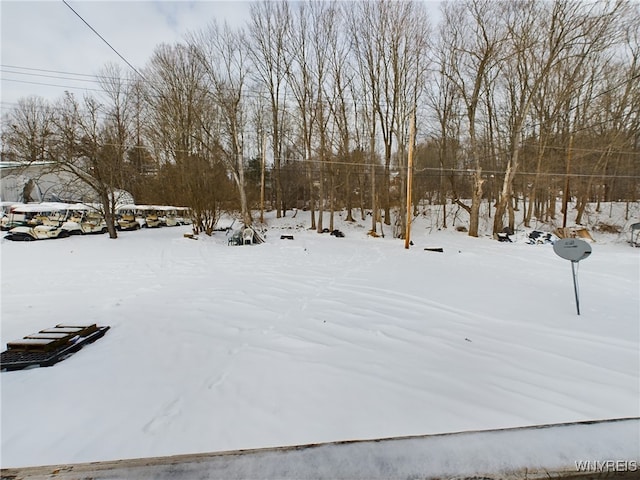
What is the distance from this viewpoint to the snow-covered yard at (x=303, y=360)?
1.91m

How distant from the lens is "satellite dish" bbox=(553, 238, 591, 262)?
4.26 metres

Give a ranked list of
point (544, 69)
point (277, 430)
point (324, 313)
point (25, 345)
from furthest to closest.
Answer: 1. point (544, 69)
2. point (324, 313)
3. point (25, 345)
4. point (277, 430)

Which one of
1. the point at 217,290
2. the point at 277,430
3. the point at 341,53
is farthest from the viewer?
the point at 341,53

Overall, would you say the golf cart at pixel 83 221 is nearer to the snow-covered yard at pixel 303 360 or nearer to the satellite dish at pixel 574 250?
the snow-covered yard at pixel 303 360

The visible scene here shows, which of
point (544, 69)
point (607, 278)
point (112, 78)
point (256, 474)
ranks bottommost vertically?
point (607, 278)

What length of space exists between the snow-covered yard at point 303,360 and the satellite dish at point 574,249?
0.91 m

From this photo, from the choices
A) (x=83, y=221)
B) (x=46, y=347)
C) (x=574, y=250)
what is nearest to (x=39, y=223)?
(x=83, y=221)

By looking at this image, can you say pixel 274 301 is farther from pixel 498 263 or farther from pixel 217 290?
pixel 498 263

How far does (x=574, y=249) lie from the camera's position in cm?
436

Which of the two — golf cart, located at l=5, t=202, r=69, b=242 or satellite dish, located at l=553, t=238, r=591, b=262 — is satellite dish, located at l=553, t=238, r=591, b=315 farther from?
golf cart, located at l=5, t=202, r=69, b=242

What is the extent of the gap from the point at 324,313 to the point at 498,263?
7.28 m

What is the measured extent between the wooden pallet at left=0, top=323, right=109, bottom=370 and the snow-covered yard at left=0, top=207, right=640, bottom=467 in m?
0.13

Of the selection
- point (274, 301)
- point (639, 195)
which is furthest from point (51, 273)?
point (639, 195)

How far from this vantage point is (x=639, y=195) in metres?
19.2
